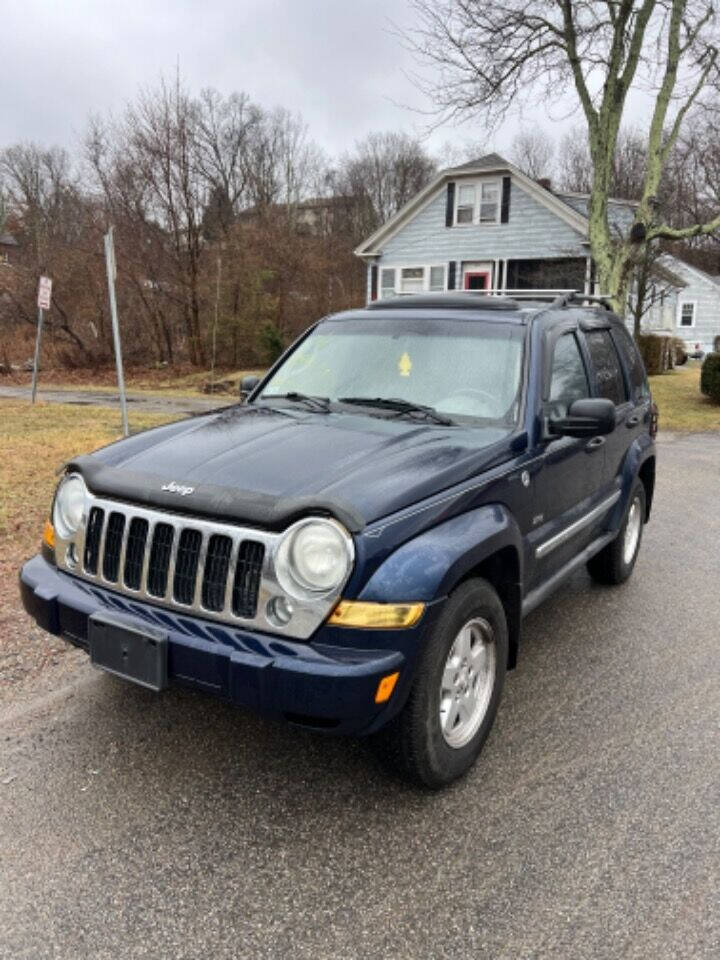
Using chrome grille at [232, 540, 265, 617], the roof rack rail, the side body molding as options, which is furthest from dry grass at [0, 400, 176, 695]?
the roof rack rail

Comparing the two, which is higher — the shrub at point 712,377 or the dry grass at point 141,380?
the shrub at point 712,377

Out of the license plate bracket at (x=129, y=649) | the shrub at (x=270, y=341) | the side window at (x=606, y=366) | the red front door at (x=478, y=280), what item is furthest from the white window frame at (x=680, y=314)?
the license plate bracket at (x=129, y=649)

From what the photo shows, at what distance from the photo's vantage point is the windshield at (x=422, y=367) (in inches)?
143

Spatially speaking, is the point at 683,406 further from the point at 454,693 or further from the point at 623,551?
the point at 454,693

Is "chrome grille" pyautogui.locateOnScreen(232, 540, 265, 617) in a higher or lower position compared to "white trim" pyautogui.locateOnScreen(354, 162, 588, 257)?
lower

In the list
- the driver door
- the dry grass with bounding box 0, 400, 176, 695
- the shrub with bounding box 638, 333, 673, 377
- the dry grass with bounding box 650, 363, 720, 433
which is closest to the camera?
the driver door

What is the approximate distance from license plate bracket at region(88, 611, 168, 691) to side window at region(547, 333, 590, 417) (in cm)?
217

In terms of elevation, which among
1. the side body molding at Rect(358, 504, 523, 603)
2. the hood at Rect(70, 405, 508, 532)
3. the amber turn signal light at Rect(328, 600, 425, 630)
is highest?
the hood at Rect(70, 405, 508, 532)

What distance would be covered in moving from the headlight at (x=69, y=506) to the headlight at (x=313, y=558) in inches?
40.0

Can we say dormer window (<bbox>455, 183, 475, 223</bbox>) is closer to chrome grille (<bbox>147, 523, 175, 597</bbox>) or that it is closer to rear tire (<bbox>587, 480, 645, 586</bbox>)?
rear tire (<bbox>587, 480, 645, 586</bbox>)

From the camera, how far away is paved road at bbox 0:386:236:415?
17125 mm

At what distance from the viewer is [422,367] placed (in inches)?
151

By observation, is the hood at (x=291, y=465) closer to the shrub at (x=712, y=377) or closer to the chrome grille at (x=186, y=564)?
the chrome grille at (x=186, y=564)

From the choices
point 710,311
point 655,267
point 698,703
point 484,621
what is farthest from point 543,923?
point 710,311
